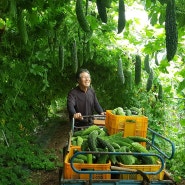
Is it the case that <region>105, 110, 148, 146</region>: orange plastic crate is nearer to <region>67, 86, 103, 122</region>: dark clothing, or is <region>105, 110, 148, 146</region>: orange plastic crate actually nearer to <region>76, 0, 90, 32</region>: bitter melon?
<region>76, 0, 90, 32</region>: bitter melon

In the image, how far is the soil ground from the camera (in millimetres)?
6203

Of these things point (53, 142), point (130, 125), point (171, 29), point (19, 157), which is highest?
point (171, 29)

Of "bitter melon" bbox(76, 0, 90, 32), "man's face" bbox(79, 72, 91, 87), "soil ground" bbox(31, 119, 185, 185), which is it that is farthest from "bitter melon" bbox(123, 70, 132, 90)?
"bitter melon" bbox(76, 0, 90, 32)

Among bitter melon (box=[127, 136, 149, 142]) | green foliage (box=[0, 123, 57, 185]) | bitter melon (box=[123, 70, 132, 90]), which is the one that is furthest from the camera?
bitter melon (box=[123, 70, 132, 90])

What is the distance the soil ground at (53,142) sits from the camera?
6203 millimetres

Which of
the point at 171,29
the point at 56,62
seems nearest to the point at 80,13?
the point at 171,29

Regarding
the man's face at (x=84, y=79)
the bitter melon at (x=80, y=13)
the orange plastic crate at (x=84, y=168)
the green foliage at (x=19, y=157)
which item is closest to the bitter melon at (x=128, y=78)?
the man's face at (x=84, y=79)

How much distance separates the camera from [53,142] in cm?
927

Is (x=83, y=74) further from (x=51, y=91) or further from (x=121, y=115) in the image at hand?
(x=51, y=91)

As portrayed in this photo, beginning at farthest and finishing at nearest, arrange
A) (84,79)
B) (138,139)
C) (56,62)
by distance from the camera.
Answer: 1. (56,62)
2. (84,79)
3. (138,139)

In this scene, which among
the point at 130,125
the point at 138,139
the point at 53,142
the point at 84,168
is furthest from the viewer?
the point at 53,142

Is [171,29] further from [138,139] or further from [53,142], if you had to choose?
[53,142]

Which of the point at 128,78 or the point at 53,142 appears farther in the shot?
the point at 53,142

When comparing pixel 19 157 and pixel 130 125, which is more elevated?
pixel 130 125
